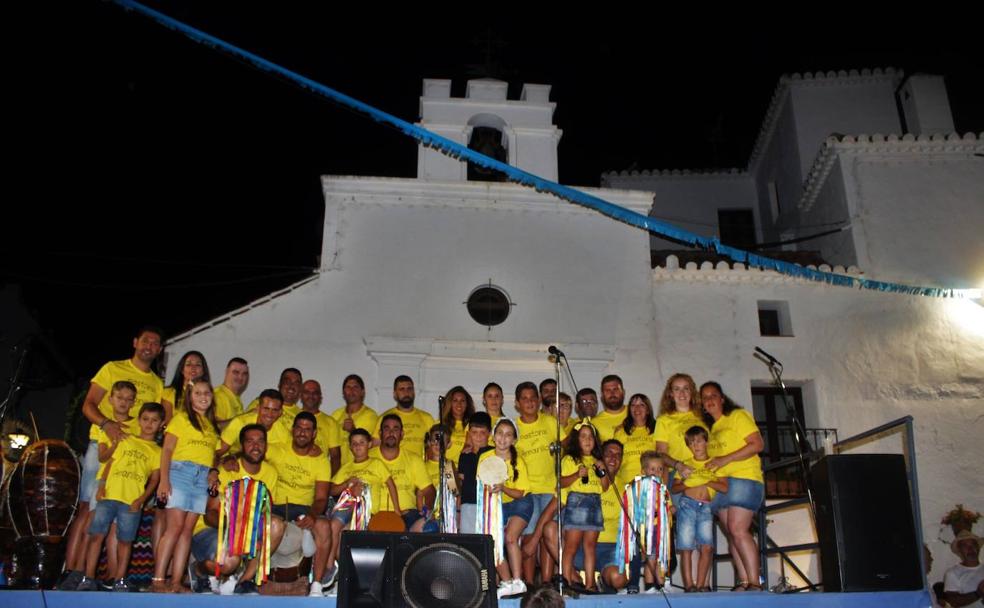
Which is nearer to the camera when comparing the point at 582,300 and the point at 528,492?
the point at 528,492

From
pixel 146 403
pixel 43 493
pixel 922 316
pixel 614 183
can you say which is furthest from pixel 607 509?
pixel 614 183

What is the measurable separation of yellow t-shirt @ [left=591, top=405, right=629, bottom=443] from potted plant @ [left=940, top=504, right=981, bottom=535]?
16.2ft

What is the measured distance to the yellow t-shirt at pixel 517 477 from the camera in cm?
651

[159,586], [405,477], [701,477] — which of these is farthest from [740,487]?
[159,586]

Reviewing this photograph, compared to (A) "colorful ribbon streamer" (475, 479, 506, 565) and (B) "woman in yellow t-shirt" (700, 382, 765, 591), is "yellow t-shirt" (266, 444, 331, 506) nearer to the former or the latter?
(A) "colorful ribbon streamer" (475, 479, 506, 565)

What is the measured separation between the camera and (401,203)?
10977 mm

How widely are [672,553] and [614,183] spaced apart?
11.0 m

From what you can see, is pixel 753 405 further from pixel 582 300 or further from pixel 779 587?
pixel 779 587

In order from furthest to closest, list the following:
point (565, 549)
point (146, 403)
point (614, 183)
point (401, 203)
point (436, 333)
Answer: point (614, 183)
point (401, 203)
point (436, 333)
point (565, 549)
point (146, 403)

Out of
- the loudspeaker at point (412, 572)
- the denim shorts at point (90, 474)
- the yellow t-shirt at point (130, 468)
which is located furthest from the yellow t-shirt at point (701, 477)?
the denim shorts at point (90, 474)

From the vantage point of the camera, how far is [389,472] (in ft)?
22.8

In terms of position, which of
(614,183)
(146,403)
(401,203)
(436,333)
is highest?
(614,183)

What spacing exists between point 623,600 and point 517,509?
1279mm

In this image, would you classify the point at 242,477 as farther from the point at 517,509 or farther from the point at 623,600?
the point at 623,600
